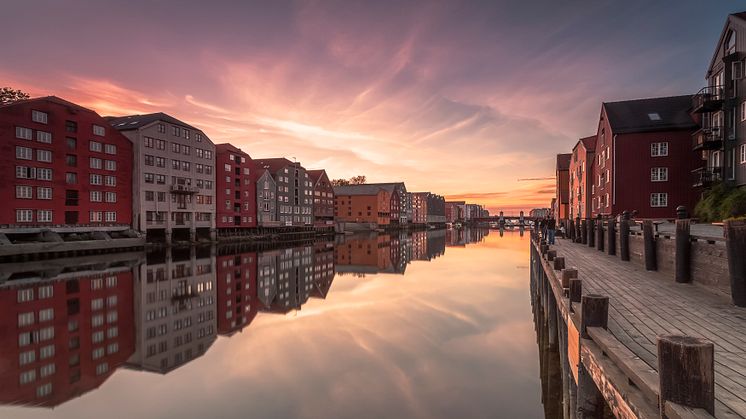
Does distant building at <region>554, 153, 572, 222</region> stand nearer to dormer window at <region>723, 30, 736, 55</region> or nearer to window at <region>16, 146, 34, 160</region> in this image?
dormer window at <region>723, 30, 736, 55</region>

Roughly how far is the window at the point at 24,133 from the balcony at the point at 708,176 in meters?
70.5

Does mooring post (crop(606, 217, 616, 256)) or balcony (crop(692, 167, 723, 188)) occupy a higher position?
balcony (crop(692, 167, 723, 188))

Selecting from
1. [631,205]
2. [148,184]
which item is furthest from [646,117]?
[148,184]

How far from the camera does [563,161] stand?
73688 mm

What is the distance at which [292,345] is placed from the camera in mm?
16375

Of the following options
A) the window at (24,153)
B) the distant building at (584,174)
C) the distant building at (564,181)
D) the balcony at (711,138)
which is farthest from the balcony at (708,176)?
the window at (24,153)

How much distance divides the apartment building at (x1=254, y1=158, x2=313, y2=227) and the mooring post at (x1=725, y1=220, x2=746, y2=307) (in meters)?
78.3

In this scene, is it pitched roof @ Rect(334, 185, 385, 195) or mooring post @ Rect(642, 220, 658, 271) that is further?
pitched roof @ Rect(334, 185, 385, 195)

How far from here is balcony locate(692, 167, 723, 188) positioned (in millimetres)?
30591

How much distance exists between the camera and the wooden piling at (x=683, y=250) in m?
12.7

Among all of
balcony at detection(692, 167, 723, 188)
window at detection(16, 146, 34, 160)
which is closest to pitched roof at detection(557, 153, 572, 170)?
balcony at detection(692, 167, 723, 188)

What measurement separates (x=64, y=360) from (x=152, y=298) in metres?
10.3

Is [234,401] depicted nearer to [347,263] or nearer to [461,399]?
[461,399]

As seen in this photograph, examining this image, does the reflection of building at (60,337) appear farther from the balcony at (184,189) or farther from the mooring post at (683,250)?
the balcony at (184,189)
